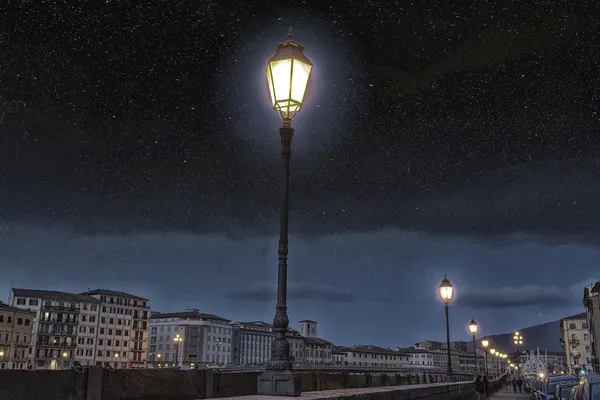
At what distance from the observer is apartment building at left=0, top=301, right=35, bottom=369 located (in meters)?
97.5

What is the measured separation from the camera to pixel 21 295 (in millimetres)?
115375

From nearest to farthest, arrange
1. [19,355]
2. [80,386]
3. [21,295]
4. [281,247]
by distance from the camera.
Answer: [80,386] → [281,247] → [19,355] → [21,295]

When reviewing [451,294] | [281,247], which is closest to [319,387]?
[281,247]

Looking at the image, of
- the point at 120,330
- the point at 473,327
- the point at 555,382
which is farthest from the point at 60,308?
the point at 555,382

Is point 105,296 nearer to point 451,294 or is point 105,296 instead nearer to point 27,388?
point 451,294

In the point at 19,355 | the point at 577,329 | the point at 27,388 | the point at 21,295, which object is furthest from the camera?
the point at 577,329

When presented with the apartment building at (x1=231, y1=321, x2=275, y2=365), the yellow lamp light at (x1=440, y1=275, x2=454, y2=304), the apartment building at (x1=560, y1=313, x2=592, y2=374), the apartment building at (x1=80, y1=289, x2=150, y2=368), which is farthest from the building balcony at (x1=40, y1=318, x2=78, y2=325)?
the apartment building at (x1=560, y1=313, x2=592, y2=374)

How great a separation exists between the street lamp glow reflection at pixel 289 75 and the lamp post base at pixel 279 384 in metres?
3.82

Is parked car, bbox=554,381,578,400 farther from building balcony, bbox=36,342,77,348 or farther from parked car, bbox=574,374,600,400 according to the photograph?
building balcony, bbox=36,342,77,348

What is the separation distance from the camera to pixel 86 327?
402 ft

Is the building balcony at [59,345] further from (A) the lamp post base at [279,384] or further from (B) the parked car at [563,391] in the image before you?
(A) the lamp post base at [279,384]

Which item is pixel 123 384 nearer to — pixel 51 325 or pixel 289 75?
pixel 289 75

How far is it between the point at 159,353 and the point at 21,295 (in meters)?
50.2

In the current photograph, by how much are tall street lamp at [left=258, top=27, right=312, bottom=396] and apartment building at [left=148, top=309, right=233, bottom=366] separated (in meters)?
149
